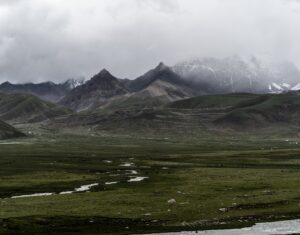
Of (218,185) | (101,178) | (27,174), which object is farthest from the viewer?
(27,174)

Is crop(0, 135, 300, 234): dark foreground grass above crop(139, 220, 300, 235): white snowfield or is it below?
above

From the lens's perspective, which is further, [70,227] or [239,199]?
[239,199]

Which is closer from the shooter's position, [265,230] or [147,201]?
[265,230]

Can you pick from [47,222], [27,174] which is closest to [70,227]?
[47,222]

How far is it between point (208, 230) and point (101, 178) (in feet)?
211

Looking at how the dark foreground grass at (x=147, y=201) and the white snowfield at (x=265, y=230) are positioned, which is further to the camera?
the dark foreground grass at (x=147, y=201)

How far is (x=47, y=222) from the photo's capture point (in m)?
66.9

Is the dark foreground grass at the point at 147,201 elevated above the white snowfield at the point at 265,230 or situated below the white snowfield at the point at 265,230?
above

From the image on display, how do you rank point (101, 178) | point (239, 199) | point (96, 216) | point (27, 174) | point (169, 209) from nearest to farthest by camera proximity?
point (96, 216), point (169, 209), point (239, 199), point (101, 178), point (27, 174)

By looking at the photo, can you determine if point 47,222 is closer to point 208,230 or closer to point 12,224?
point 12,224

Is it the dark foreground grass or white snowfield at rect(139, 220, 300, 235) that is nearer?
white snowfield at rect(139, 220, 300, 235)

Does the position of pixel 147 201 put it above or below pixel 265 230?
above

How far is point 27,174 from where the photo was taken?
5349 inches

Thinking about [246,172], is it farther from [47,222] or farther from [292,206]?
[47,222]
